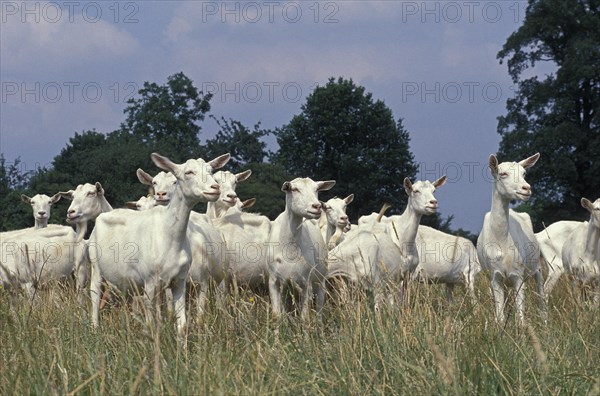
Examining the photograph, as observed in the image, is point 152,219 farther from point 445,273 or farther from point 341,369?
point 445,273

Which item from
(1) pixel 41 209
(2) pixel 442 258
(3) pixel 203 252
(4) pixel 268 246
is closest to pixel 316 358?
(3) pixel 203 252

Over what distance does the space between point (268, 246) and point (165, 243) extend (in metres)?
2.02

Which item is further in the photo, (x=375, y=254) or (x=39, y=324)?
(x=375, y=254)

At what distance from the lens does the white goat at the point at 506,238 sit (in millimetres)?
11281

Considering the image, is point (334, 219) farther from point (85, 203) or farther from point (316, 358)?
point (316, 358)

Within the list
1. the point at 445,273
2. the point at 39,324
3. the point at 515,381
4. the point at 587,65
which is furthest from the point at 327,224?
the point at 587,65

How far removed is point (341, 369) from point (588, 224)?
9.79 meters

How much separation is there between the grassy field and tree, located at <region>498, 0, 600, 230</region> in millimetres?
31877

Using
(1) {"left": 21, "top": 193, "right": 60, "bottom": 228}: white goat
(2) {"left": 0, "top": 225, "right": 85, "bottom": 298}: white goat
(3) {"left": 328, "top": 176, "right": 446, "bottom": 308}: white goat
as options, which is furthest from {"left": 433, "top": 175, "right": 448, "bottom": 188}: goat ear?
(1) {"left": 21, "top": 193, "right": 60, "bottom": 228}: white goat

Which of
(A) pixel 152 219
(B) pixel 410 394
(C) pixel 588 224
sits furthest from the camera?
(C) pixel 588 224

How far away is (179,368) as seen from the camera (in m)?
5.71

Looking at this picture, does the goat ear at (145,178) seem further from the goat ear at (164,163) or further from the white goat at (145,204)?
the white goat at (145,204)

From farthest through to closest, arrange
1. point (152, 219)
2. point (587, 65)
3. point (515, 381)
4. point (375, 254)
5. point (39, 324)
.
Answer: point (587, 65), point (375, 254), point (152, 219), point (39, 324), point (515, 381)

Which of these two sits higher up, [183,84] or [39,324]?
[183,84]
